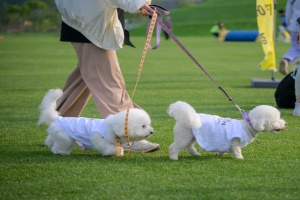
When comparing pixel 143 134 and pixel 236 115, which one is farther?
pixel 236 115

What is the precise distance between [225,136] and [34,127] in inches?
110

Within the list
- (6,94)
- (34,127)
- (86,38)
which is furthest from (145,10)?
(6,94)

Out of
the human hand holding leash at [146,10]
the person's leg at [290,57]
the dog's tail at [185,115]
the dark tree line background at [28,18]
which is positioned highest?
the human hand holding leash at [146,10]

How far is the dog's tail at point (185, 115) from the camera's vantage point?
17.6ft

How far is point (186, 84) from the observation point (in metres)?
12.9

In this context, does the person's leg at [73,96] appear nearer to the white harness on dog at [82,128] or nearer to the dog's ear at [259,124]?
the white harness on dog at [82,128]

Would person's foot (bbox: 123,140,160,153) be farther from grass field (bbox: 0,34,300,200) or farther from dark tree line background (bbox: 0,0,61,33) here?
dark tree line background (bbox: 0,0,61,33)

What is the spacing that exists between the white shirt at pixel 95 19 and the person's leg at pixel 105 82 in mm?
104

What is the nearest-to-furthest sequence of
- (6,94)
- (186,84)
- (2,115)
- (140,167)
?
1. (140,167)
2. (2,115)
3. (6,94)
4. (186,84)

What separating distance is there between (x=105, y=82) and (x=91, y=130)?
58 cm

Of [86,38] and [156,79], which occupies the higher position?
[86,38]

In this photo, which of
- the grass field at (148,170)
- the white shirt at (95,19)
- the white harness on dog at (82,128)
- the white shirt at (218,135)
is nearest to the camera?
the grass field at (148,170)


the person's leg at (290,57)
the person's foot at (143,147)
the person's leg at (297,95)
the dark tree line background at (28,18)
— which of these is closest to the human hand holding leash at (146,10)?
the person's foot at (143,147)

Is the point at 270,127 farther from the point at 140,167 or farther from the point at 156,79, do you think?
the point at 156,79
